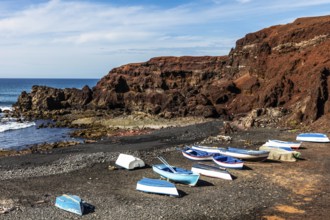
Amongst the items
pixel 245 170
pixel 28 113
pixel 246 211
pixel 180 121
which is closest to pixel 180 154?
pixel 245 170

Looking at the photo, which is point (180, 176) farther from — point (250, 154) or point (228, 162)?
point (250, 154)

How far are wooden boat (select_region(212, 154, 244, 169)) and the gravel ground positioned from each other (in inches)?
25.1

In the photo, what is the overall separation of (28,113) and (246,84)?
4206cm

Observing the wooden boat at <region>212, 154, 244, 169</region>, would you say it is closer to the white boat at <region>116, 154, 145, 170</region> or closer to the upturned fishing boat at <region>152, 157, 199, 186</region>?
the upturned fishing boat at <region>152, 157, 199, 186</region>

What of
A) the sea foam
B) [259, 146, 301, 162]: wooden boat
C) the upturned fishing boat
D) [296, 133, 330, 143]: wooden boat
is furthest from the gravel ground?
the sea foam

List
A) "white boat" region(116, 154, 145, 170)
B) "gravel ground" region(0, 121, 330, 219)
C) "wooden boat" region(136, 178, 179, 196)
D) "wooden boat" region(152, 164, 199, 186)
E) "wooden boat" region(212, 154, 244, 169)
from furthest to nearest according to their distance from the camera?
"white boat" region(116, 154, 145, 170) → "wooden boat" region(212, 154, 244, 169) → "wooden boat" region(152, 164, 199, 186) → "wooden boat" region(136, 178, 179, 196) → "gravel ground" region(0, 121, 330, 219)

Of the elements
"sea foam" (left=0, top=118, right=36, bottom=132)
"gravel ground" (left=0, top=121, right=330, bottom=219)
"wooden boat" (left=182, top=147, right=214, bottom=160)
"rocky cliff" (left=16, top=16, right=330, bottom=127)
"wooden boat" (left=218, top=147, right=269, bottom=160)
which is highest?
"rocky cliff" (left=16, top=16, right=330, bottom=127)

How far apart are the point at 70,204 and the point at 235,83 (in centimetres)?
4875

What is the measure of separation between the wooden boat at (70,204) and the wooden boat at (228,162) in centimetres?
1198

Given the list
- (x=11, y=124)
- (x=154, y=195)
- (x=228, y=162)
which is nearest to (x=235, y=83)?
(x=11, y=124)

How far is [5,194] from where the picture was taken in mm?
22109

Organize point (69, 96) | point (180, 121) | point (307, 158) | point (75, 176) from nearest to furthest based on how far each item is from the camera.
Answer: point (75, 176), point (307, 158), point (180, 121), point (69, 96)

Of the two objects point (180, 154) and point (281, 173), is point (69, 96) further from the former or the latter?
point (281, 173)

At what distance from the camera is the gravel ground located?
742 inches
